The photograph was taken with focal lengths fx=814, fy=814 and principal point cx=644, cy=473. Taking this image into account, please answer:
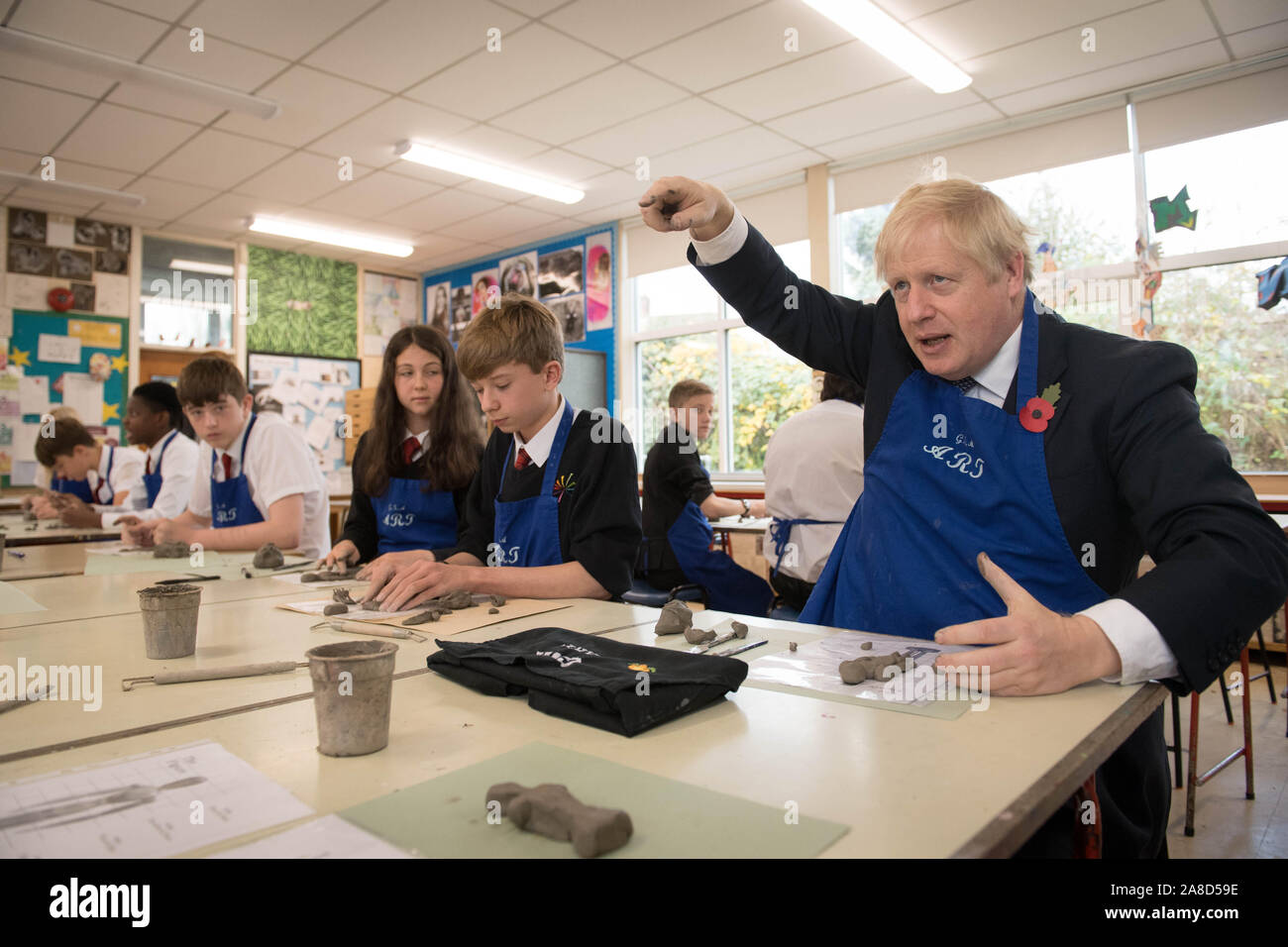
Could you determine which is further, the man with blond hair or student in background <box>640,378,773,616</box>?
student in background <box>640,378,773,616</box>

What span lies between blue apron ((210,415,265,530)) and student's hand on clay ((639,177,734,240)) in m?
2.21

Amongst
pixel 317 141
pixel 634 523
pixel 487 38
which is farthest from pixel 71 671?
pixel 317 141

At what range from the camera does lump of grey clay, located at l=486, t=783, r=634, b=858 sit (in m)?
0.65

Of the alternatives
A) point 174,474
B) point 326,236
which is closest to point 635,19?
point 174,474

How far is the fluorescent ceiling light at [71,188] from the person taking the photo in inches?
234

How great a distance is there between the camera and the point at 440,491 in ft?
8.84

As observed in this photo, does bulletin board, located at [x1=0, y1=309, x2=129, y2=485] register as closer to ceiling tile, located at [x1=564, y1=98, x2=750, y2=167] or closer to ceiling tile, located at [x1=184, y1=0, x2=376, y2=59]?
ceiling tile, located at [x1=184, y1=0, x2=376, y2=59]

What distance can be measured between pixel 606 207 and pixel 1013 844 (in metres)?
6.95

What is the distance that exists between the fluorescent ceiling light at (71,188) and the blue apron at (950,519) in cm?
691

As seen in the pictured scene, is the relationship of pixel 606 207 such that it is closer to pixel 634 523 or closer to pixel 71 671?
pixel 634 523

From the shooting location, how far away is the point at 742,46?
4.30m

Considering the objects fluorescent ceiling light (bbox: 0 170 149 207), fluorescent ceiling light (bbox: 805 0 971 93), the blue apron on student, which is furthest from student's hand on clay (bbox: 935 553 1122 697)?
fluorescent ceiling light (bbox: 0 170 149 207)

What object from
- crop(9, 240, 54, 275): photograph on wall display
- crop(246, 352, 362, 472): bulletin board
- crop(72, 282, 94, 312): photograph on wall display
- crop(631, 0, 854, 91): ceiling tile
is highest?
crop(631, 0, 854, 91): ceiling tile

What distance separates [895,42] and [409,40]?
2516 millimetres
